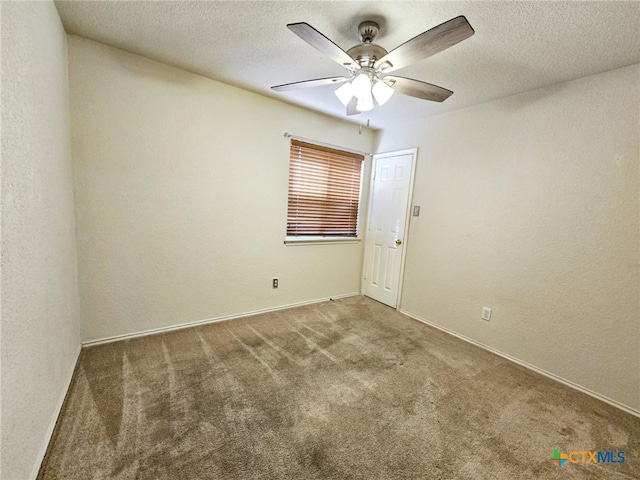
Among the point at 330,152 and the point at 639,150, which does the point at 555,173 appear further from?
the point at 330,152

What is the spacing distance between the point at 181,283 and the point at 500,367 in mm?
2994

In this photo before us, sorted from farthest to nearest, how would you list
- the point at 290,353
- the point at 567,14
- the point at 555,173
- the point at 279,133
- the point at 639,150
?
the point at 279,133 < the point at 290,353 < the point at 555,173 < the point at 639,150 < the point at 567,14

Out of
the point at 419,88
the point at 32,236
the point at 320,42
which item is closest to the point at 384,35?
the point at 419,88

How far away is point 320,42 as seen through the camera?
54.0 inches

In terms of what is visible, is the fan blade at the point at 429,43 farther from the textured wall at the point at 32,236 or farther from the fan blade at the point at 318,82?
the textured wall at the point at 32,236

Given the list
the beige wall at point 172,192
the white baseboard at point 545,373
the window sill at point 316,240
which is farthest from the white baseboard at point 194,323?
the white baseboard at point 545,373

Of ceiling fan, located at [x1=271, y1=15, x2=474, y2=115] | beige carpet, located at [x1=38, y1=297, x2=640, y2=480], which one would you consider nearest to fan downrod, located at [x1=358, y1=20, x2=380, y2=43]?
ceiling fan, located at [x1=271, y1=15, x2=474, y2=115]

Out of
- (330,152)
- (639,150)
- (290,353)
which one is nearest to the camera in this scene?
Result: (639,150)

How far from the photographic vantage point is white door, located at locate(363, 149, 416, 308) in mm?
3405

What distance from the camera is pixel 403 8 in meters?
1.47

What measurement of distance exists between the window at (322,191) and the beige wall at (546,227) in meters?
1.02

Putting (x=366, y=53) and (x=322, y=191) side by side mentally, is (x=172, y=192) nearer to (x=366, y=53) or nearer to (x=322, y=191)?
(x=322, y=191)

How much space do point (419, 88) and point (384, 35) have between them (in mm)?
392

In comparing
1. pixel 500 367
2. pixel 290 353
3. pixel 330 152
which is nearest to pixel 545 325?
pixel 500 367
